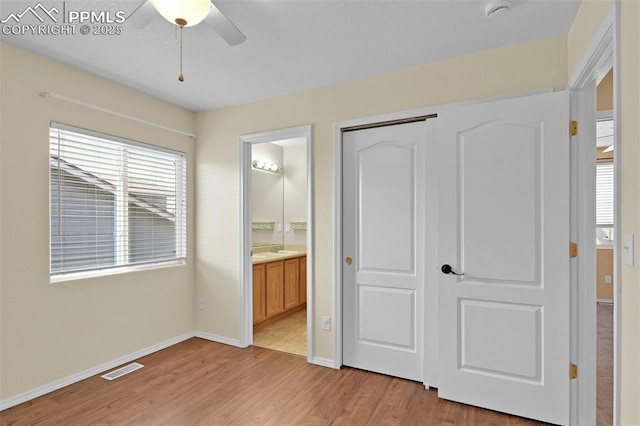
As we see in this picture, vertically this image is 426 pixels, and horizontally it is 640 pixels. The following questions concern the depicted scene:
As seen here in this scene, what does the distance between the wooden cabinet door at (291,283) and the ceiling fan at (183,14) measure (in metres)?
3.09

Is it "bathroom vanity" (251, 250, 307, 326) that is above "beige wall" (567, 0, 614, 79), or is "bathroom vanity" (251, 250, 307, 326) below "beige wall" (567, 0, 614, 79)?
below

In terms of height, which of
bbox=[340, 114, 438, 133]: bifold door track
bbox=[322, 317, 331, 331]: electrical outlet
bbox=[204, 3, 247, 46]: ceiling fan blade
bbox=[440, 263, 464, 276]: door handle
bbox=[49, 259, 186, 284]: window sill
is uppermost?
bbox=[204, 3, 247, 46]: ceiling fan blade

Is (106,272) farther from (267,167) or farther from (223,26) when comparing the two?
(267,167)

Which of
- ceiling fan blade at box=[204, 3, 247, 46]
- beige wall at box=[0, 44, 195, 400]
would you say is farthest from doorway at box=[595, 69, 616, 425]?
beige wall at box=[0, 44, 195, 400]

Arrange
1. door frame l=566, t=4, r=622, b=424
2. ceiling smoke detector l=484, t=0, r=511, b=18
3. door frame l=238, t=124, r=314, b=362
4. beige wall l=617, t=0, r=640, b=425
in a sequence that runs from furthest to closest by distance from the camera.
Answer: door frame l=238, t=124, r=314, b=362
door frame l=566, t=4, r=622, b=424
ceiling smoke detector l=484, t=0, r=511, b=18
beige wall l=617, t=0, r=640, b=425

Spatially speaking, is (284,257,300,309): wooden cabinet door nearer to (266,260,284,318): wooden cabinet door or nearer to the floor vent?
(266,260,284,318): wooden cabinet door

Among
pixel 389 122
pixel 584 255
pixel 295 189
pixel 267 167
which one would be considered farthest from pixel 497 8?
pixel 295 189

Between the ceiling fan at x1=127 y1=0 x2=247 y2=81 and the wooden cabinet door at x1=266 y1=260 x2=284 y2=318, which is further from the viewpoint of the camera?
the wooden cabinet door at x1=266 y1=260 x2=284 y2=318

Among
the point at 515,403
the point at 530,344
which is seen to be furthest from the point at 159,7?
the point at 515,403

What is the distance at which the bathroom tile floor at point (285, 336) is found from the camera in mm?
3443

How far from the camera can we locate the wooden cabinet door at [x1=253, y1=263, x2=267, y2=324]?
12.5ft

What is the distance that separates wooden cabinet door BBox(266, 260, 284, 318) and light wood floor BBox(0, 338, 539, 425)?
1.06 metres

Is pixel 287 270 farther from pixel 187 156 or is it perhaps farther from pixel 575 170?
pixel 575 170

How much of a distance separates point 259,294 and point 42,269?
78.8 inches
